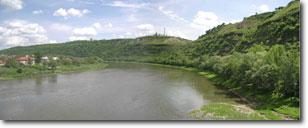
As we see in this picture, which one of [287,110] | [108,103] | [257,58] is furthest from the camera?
[257,58]

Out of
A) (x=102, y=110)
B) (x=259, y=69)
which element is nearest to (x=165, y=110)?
(x=102, y=110)

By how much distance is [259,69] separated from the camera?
17.7 metres

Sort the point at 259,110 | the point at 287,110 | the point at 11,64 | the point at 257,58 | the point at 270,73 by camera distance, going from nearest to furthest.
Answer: the point at 287,110 < the point at 259,110 < the point at 270,73 < the point at 257,58 < the point at 11,64

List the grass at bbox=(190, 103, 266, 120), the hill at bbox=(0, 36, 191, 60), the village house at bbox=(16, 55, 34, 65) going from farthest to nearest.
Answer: the hill at bbox=(0, 36, 191, 60) < the village house at bbox=(16, 55, 34, 65) < the grass at bbox=(190, 103, 266, 120)

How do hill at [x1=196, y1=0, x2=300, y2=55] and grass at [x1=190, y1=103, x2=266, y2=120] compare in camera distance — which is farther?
hill at [x1=196, y1=0, x2=300, y2=55]

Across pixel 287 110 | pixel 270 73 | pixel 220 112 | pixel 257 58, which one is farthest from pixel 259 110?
pixel 257 58

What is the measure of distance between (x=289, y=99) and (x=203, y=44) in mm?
41741

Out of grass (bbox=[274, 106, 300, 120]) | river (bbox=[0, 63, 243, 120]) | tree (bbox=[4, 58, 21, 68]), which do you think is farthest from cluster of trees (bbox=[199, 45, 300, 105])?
tree (bbox=[4, 58, 21, 68])

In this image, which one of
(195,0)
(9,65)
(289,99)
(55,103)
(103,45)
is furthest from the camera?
(103,45)

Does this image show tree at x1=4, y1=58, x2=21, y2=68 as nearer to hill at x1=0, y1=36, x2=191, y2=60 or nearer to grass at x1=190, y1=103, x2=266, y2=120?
grass at x1=190, y1=103, x2=266, y2=120

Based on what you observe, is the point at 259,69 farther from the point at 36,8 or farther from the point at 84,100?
the point at 36,8

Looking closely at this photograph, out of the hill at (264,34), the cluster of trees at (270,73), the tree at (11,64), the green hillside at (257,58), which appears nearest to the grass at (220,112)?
the green hillside at (257,58)

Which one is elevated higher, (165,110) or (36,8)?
(36,8)

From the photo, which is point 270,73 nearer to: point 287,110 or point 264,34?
point 287,110
